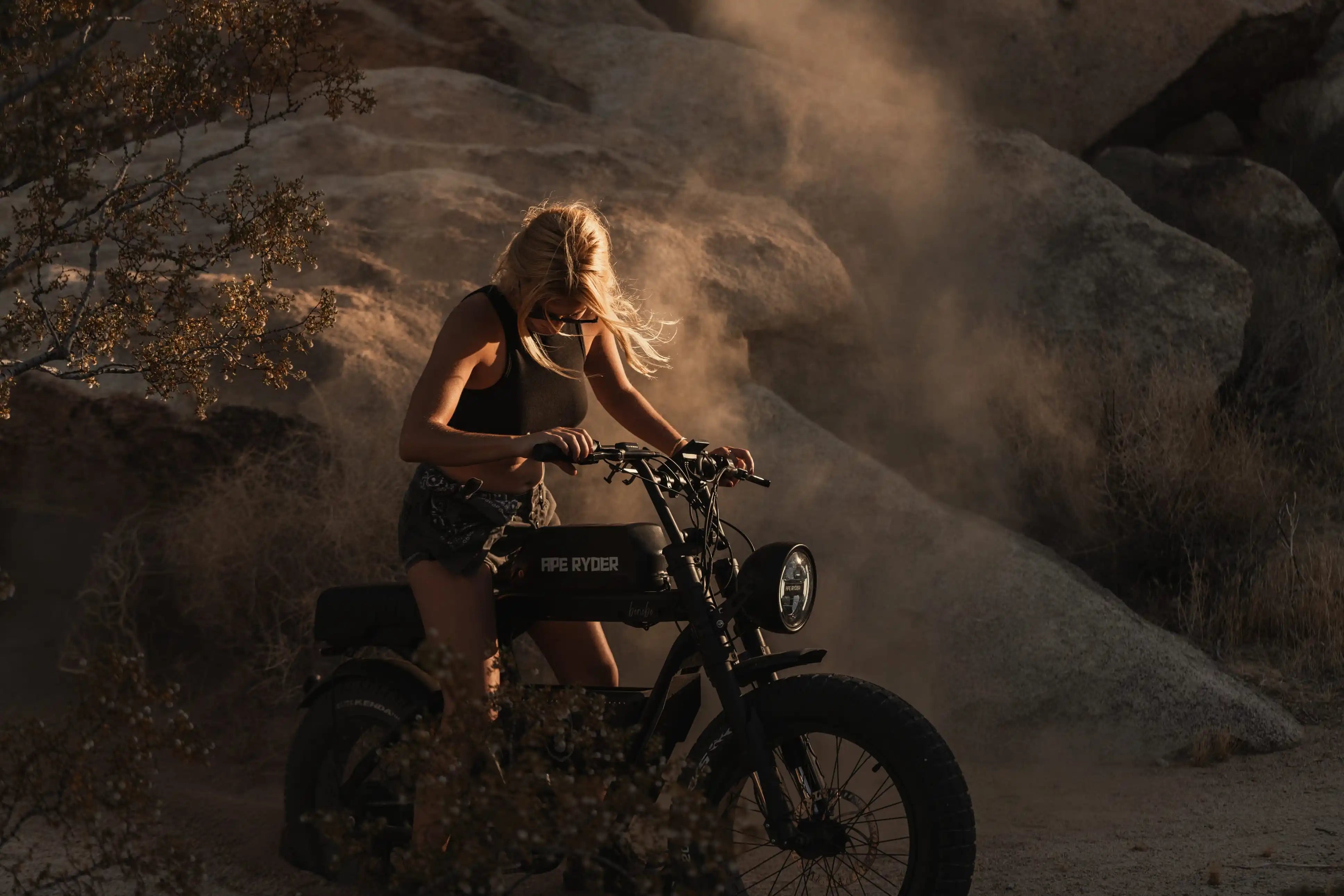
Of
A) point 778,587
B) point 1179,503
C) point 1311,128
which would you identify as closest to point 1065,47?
point 1311,128

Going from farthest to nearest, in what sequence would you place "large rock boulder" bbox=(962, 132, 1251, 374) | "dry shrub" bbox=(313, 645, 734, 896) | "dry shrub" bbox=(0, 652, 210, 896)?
1. "large rock boulder" bbox=(962, 132, 1251, 374)
2. "dry shrub" bbox=(0, 652, 210, 896)
3. "dry shrub" bbox=(313, 645, 734, 896)

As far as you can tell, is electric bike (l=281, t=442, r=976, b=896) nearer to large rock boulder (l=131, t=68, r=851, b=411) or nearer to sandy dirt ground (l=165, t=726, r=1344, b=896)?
sandy dirt ground (l=165, t=726, r=1344, b=896)

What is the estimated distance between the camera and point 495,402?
3.44 metres

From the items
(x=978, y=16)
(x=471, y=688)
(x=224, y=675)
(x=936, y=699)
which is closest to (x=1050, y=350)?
(x=936, y=699)

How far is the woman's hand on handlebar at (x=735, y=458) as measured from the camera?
11.2 ft

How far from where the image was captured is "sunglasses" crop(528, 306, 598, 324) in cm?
348

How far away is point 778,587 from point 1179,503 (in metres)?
4.61

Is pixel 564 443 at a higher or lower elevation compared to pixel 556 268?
lower

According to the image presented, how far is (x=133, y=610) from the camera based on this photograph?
5.94 m

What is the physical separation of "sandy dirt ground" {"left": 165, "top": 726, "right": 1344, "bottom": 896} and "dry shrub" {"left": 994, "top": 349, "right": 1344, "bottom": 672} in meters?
0.94

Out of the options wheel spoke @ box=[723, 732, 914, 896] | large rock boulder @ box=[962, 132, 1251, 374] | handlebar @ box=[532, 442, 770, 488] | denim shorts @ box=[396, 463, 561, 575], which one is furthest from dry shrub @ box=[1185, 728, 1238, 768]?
large rock boulder @ box=[962, 132, 1251, 374]

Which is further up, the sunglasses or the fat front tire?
the sunglasses

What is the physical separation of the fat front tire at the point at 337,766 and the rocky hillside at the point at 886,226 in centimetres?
226

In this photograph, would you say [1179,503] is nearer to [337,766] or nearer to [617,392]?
[617,392]
